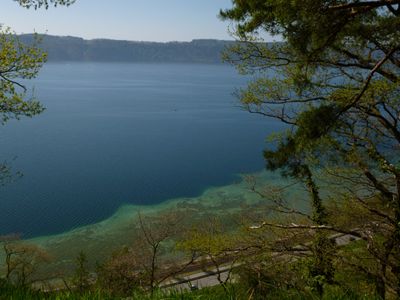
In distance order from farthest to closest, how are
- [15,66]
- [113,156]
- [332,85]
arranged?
[113,156] → [332,85] → [15,66]

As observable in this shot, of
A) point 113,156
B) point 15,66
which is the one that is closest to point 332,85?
point 15,66

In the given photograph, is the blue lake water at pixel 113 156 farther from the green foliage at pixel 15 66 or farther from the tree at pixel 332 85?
the tree at pixel 332 85

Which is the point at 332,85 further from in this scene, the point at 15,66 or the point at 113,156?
the point at 113,156

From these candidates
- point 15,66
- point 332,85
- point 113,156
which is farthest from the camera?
point 113,156

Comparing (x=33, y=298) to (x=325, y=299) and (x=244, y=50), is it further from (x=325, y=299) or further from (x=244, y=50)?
(x=244, y=50)

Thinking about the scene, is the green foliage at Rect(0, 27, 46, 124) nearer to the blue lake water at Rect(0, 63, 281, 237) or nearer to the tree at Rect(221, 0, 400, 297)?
the tree at Rect(221, 0, 400, 297)

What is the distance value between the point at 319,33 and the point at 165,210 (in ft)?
76.7

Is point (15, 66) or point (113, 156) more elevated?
point (15, 66)

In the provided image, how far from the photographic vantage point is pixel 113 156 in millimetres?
40312

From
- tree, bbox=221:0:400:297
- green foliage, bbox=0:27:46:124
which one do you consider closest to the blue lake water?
green foliage, bbox=0:27:46:124

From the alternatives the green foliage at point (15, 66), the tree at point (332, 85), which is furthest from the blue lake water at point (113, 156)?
the tree at point (332, 85)

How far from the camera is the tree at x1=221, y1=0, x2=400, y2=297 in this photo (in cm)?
562

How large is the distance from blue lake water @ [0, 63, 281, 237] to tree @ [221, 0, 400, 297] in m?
20.7

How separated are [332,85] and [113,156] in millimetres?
34386
